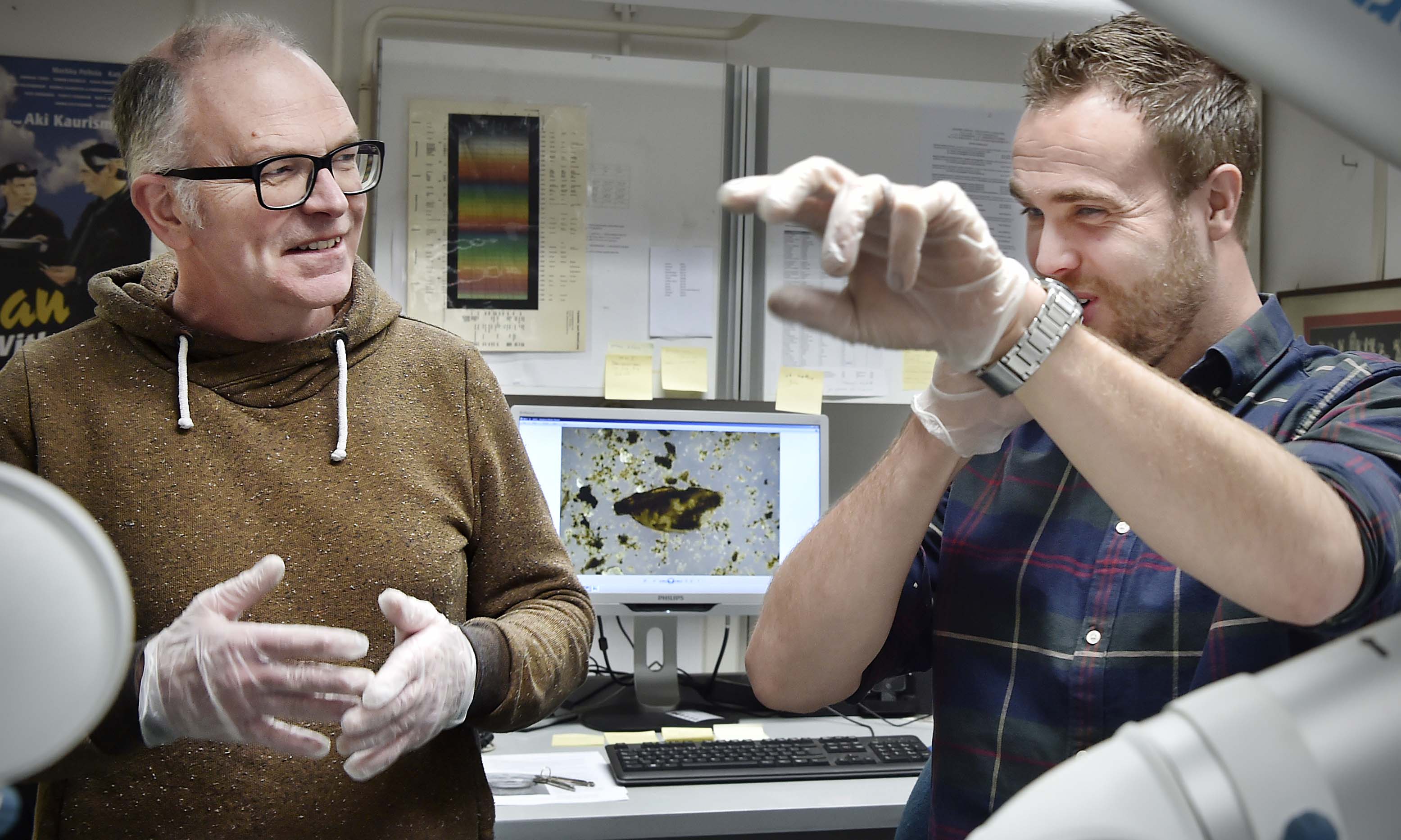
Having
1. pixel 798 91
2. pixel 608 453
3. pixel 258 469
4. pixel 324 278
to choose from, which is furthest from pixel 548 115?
pixel 258 469

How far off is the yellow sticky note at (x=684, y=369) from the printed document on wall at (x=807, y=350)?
0.14m

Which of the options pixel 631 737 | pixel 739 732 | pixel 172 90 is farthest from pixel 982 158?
pixel 172 90

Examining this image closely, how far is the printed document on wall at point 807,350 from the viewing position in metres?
2.29

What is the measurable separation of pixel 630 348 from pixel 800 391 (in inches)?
14.6

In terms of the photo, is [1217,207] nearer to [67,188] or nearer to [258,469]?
[258,469]

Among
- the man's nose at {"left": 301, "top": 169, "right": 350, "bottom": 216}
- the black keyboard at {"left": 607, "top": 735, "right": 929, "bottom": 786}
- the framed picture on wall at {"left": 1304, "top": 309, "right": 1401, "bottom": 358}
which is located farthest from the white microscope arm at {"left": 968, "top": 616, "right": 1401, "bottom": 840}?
the framed picture on wall at {"left": 1304, "top": 309, "right": 1401, "bottom": 358}

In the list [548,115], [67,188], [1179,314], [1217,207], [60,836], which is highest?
[548,115]

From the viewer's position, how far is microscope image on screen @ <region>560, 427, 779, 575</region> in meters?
2.11

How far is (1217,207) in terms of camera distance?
1.05 m

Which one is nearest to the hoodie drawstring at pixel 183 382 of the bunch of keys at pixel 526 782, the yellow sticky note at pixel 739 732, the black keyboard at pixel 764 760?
the bunch of keys at pixel 526 782

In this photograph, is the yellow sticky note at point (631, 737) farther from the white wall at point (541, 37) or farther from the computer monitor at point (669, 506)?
the white wall at point (541, 37)

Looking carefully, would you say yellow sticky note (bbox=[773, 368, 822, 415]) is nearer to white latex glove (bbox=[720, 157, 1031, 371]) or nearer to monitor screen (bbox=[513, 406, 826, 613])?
monitor screen (bbox=[513, 406, 826, 613])

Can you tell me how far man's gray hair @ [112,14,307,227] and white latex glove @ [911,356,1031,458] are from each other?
839mm

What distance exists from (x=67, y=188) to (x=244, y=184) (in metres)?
1.20
